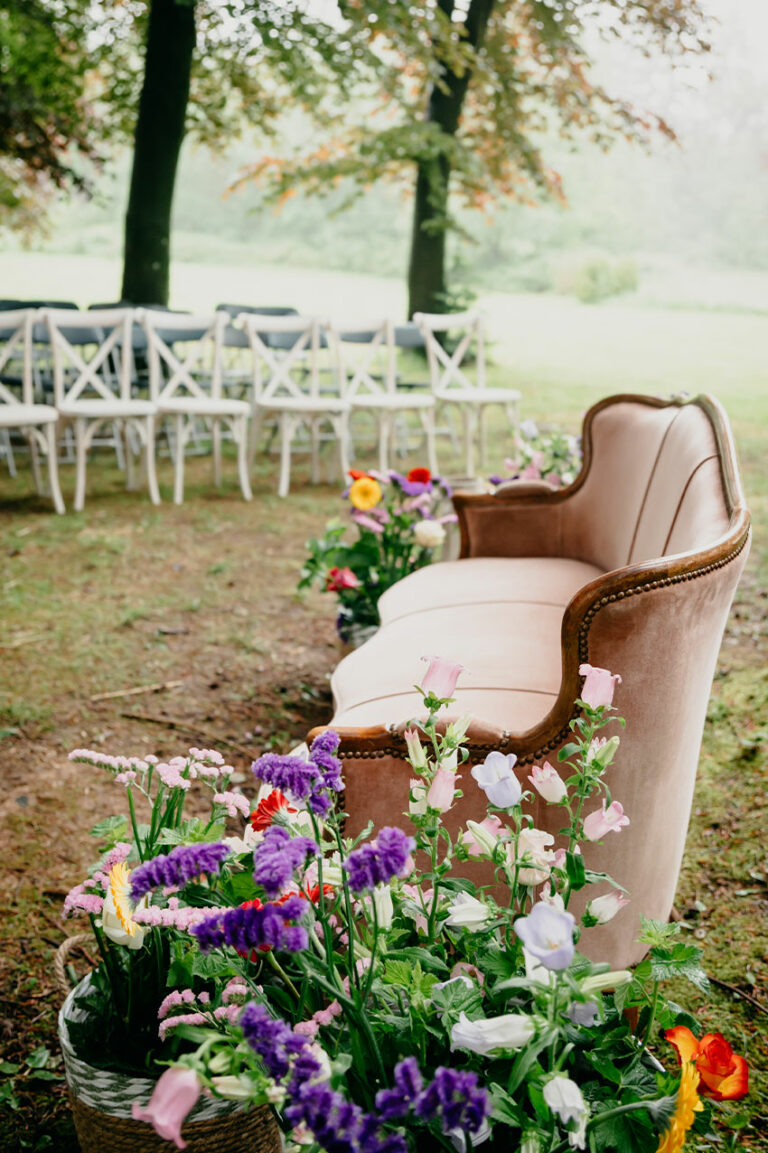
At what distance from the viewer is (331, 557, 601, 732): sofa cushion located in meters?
1.73

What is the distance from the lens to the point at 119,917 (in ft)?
3.38

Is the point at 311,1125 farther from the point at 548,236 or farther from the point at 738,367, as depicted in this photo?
the point at 548,236

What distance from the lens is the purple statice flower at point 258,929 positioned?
26.6 inches

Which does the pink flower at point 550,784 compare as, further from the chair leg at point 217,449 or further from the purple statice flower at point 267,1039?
the chair leg at point 217,449

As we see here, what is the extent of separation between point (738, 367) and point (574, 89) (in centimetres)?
434

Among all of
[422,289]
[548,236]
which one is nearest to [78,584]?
[422,289]

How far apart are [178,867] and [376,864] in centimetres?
15

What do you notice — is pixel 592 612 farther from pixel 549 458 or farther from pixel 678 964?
pixel 549 458

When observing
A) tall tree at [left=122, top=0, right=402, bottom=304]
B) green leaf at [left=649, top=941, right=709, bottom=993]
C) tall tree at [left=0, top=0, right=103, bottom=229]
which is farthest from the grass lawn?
tall tree at [left=0, top=0, right=103, bottom=229]

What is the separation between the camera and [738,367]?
515 inches

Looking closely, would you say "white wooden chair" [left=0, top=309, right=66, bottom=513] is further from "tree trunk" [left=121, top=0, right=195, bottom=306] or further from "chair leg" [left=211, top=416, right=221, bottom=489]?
"tree trunk" [left=121, top=0, right=195, bottom=306]

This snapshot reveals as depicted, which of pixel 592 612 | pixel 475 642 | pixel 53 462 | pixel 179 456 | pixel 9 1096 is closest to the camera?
pixel 592 612

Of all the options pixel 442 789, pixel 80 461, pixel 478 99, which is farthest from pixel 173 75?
pixel 442 789

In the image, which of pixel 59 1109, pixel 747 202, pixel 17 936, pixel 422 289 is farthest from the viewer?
pixel 747 202
